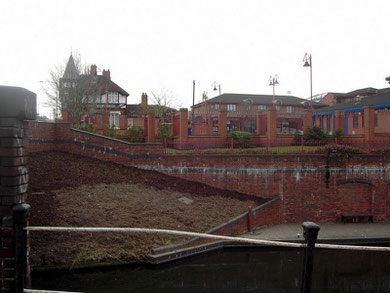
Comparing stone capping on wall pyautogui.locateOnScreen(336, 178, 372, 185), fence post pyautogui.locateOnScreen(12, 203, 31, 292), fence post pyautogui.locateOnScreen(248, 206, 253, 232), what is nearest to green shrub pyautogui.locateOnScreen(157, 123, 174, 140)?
fence post pyautogui.locateOnScreen(248, 206, 253, 232)

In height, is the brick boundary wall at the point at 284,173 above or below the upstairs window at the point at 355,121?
below

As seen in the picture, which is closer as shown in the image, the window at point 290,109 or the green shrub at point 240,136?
the green shrub at point 240,136

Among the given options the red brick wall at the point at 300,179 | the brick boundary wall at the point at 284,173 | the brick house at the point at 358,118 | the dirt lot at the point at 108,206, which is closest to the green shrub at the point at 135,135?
the brick boundary wall at the point at 284,173

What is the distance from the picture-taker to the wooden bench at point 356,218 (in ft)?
51.7

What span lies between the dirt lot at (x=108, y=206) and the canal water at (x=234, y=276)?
51cm

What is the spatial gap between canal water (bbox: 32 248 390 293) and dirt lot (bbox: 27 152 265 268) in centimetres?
51

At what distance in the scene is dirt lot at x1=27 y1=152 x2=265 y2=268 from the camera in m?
9.76

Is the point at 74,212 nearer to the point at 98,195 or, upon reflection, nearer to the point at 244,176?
the point at 98,195

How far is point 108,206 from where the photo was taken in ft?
38.9

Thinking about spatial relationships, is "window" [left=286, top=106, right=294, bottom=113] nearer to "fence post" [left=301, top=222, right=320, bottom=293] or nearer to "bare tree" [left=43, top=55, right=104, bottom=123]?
"bare tree" [left=43, top=55, right=104, bottom=123]

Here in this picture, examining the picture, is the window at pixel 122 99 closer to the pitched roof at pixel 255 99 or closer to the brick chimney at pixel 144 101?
the brick chimney at pixel 144 101

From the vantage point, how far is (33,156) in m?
14.2

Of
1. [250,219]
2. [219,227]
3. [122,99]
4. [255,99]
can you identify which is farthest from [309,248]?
[255,99]

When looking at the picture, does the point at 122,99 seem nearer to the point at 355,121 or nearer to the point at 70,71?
the point at 70,71
